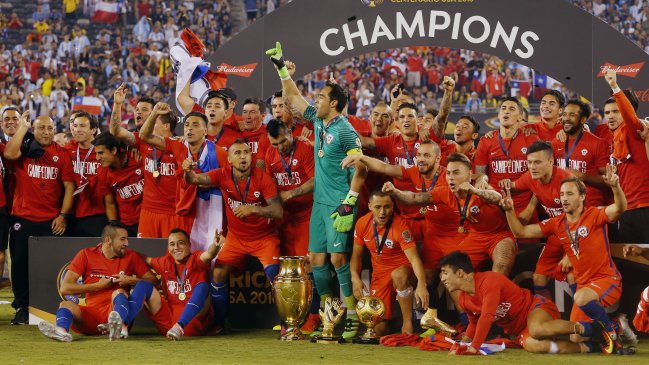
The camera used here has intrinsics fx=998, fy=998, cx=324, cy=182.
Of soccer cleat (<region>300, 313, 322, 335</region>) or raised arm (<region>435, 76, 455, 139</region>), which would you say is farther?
raised arm (<region>435, 76, 455, 139</region>)

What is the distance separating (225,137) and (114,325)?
227cm

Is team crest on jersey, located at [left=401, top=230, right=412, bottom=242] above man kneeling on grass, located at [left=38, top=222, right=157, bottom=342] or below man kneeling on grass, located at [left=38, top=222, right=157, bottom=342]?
above

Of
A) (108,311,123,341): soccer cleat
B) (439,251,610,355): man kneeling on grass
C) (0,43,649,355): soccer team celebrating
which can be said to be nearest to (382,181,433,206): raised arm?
(0,43,649,355): soccer team celebrating

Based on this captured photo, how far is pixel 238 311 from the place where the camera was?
8953 millimetres

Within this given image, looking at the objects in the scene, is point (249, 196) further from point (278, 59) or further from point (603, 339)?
point (603, 339)

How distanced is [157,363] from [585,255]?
325 centimetres

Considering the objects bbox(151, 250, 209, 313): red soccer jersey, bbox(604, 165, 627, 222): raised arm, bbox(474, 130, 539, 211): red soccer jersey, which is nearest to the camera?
bbox(604, 165, 627, 222): raised arm

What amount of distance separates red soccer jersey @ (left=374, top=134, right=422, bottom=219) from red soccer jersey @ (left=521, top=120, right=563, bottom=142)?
1.07 m

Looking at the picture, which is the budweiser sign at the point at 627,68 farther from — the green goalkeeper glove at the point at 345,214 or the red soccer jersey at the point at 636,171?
the green goalkeeper glove at the point at 345,214

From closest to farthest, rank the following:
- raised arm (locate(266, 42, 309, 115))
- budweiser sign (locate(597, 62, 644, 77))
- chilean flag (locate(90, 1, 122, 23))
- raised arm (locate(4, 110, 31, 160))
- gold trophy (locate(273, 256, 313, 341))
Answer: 1. gold trophy (locate(273, 256, 313, 341))
2. raised arm (locate(266, 42, 309, 115))
3. raised arm (locate(4, 110, 31, 160))
4. budweiser sign (locate(597, 62, 644, 77))
5. chilean flag (locate(90, 1, 122, 23))

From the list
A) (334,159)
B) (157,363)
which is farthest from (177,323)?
(334,159)

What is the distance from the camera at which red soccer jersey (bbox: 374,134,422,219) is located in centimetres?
862

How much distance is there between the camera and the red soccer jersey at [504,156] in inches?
348

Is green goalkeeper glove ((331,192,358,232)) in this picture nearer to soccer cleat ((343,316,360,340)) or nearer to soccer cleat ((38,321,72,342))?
soccer cleat ((343,316,360,340))
